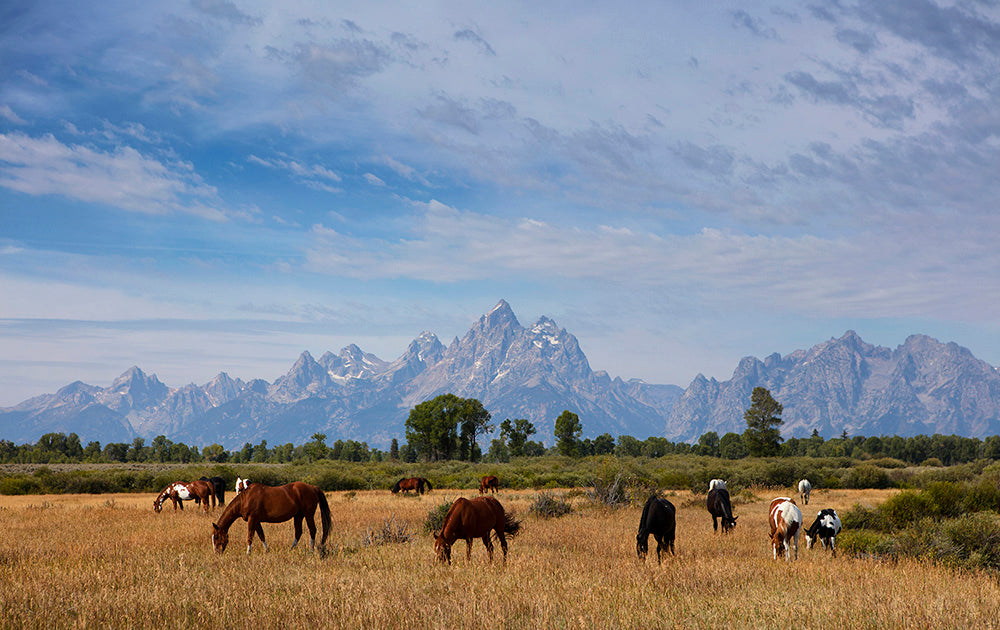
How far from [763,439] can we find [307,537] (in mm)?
86813

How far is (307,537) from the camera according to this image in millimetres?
18188

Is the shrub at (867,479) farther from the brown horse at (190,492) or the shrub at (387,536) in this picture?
the brown horse at (190,492)

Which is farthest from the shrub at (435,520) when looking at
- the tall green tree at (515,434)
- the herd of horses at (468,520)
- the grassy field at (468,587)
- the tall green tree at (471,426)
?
the tall green tree at (515,434)

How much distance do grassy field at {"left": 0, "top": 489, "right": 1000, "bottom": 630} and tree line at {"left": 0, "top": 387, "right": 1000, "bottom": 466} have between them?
79.4 meters

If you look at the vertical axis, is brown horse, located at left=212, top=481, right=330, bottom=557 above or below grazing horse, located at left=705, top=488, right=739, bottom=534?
above

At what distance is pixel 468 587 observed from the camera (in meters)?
10.6

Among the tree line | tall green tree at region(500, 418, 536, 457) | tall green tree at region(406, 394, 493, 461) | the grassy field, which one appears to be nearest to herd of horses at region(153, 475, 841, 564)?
the grassy field

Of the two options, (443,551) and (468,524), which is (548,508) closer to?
(468,524)

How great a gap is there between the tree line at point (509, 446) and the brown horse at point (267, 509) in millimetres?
79612

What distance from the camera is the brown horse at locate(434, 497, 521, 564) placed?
13305 millimetres

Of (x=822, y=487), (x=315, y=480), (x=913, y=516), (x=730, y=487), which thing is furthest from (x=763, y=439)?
(x=913, y=516)

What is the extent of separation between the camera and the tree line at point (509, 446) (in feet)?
314

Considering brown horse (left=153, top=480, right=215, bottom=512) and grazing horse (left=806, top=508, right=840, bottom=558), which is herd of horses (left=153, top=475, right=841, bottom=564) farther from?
brown horse (left=153, top=480, right=215, bottom=512)

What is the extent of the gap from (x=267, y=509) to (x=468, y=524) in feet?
17.6
